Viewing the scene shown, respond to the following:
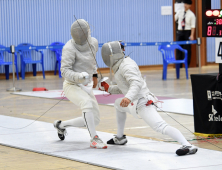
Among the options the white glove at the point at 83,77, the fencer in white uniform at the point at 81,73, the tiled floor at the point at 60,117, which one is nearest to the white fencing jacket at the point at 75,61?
the fencer in white uniform at the point at 81,73

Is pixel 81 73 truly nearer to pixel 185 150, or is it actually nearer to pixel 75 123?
pixel 75 123

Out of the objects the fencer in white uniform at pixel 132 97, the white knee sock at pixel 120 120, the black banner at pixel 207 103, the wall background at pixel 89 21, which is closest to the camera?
the fencer in white uniform at pixel 132 97

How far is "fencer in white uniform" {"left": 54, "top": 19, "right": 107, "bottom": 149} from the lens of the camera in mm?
4859

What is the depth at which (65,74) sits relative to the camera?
16.4 ft

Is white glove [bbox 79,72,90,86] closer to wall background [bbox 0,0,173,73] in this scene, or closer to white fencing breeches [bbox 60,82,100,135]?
white fencing breeches [bbox 60,82,100,135]

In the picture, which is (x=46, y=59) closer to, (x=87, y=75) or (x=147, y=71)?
(x=147, y=71)

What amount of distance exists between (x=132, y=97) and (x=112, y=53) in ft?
2.12

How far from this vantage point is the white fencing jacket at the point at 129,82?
4492 millimetres

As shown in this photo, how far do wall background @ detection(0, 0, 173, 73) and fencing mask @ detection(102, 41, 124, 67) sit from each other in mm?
9548

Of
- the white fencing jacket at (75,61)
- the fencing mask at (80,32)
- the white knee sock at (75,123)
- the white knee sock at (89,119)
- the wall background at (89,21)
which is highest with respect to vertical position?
the wall background at (89,21)

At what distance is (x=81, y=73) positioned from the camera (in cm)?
485

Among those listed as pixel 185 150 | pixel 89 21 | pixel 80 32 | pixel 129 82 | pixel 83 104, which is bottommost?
pixel 185 150

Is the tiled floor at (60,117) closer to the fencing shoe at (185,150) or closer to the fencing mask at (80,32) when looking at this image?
the fencing shoe at (185,150)

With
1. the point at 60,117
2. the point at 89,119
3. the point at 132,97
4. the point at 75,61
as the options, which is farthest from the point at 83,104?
the point at 60,117
